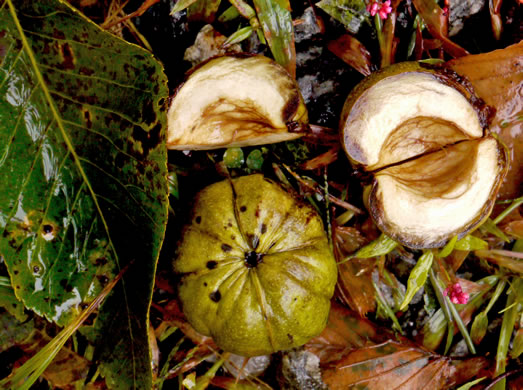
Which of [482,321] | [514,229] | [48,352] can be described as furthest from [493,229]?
[48,352]

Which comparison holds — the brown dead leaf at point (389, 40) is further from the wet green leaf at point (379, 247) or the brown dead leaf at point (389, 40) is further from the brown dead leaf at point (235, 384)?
the brown dead leaf at point (235, 384)

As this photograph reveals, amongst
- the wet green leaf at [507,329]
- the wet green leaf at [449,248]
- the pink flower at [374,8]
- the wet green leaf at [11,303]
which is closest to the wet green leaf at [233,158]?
the pink flower at [374,8]

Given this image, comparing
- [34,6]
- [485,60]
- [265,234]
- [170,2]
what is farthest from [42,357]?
[485,60]

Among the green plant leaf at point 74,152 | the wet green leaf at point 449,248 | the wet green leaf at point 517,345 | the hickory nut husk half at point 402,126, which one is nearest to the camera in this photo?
the green plant leaf at point 74,152

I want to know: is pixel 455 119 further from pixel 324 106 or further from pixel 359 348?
pixel 359 348

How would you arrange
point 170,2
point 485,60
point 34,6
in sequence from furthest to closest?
point 170,2 < point 485,60 < point 34,6

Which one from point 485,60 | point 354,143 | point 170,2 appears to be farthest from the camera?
point 170,2

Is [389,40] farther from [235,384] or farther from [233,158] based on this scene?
[235,384]

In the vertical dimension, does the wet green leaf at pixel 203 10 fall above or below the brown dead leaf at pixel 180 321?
above
